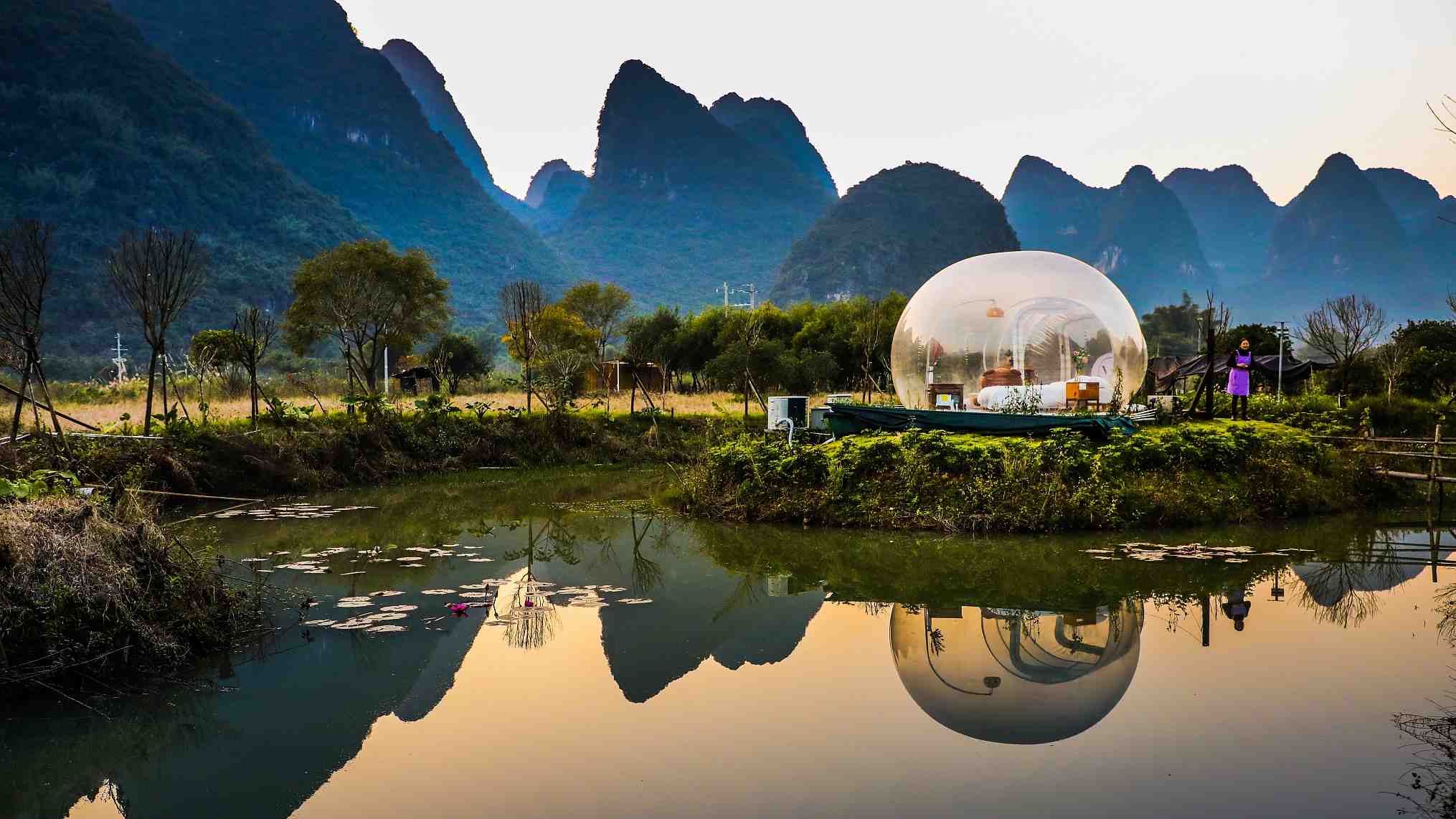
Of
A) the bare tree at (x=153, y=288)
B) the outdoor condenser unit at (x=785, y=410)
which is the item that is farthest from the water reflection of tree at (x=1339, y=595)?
the bare tree at (x=153, y=288)

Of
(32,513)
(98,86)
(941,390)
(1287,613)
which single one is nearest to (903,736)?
(1287,613)

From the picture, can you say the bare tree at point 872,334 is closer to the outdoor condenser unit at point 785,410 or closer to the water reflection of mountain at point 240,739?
the outdoor condenser unit at point 785,410

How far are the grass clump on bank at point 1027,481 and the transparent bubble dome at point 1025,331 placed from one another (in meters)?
2.42

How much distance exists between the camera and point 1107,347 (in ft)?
52.1

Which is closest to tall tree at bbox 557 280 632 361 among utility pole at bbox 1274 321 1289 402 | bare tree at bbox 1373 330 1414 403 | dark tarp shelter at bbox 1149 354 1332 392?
dark tarp shelter at bbox 1149 354 1332 392

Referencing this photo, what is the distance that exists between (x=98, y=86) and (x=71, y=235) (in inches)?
1038

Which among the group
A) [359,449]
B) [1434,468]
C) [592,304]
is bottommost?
[1434,468]

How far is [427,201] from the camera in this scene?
130750mm

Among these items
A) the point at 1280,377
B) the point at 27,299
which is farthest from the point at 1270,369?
the point at 27,299

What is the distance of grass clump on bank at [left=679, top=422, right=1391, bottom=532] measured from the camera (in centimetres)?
1173

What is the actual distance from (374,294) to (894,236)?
8920 centimetres

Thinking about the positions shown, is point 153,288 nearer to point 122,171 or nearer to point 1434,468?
point 1434,468

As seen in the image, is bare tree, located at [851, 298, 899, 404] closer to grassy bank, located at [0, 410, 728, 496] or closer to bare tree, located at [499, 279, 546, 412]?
grassy bank, located at [0, 410, 728, 496]

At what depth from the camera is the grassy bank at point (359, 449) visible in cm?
1398
